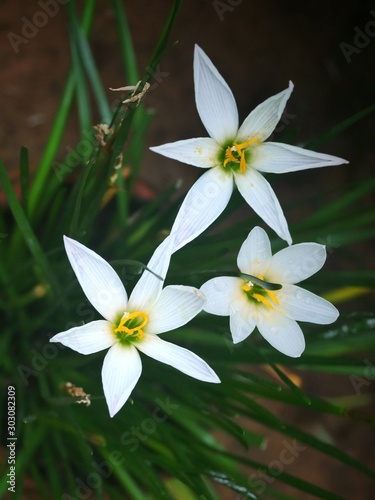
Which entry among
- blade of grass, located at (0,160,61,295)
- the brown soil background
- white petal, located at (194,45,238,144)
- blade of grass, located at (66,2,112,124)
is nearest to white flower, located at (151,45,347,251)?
white petal, located at (194,45,238,144)

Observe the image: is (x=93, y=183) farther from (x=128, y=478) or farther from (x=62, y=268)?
(x=128, y=478)

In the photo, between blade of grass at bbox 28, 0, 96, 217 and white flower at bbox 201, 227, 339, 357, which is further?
blade of grass at bbox 28, 0, 96, 217

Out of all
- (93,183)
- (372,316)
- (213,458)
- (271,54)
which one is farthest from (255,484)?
(271,54)

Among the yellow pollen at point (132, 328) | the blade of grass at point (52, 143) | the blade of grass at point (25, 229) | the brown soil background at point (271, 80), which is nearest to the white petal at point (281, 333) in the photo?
the yellow pollen at point (132, 328)

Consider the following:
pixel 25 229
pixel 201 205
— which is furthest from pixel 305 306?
pixel 25 229

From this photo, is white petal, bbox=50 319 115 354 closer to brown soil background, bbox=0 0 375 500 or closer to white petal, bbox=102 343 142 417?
white petal, bbox=102 343 142 417

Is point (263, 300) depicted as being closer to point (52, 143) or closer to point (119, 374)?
point (119, 374)
